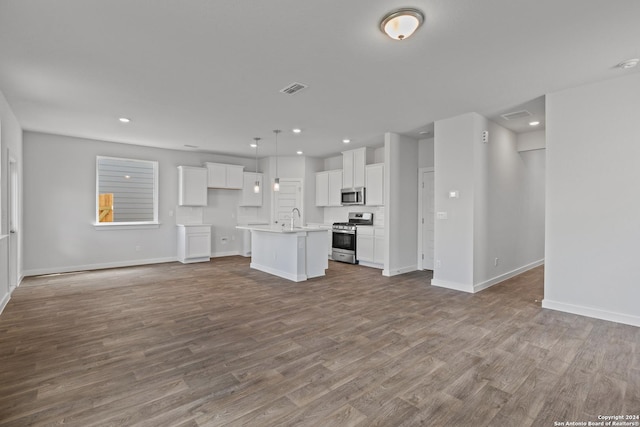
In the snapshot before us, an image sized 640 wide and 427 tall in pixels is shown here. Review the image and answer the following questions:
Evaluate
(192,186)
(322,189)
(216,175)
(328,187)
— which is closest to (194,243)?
(192,186)

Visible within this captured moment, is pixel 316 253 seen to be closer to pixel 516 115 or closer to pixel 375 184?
pixel 375 184

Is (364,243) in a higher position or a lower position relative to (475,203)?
lower

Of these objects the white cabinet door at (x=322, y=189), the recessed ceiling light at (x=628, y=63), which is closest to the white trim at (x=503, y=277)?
the recessed ceiling light at (x=628, y=63)

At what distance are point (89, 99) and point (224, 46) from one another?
100 inches

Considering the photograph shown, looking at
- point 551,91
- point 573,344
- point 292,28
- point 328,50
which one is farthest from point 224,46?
point 573,344

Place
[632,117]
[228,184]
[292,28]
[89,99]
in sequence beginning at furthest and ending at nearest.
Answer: [228,184], [89,99], [632,117], [292,28]

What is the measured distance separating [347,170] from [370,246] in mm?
1921

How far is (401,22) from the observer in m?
2.35

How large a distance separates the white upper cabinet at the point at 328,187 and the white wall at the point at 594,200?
4.60 metres

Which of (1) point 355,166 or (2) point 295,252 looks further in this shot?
(1) point 355,166

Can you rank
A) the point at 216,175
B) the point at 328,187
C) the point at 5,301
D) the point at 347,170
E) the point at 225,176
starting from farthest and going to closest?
the point at 328,187 < the point at 225,176 < the point at 216,175 < the point at 347,170 < the point at 5,301

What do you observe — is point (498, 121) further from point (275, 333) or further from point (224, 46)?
point (275, 333)

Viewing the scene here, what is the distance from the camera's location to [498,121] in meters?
5.09

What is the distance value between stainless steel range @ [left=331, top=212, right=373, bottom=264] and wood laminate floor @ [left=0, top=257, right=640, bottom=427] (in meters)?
2.67
